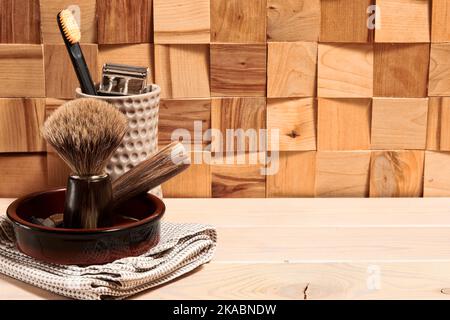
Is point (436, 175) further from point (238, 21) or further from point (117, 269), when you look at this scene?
point (117, 269)

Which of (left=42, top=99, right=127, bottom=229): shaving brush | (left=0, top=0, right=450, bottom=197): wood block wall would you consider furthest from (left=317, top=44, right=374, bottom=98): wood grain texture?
(left=42, top=99, right=127, bottom=229): shaving brush

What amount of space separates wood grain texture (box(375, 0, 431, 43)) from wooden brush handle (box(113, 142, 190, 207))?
1.17 feet

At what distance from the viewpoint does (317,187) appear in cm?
99

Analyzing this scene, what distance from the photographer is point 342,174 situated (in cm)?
98

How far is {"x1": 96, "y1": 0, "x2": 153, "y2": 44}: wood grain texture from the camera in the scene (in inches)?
36.4

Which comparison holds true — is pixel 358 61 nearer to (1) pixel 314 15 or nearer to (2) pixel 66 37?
(1) pixel 314 15

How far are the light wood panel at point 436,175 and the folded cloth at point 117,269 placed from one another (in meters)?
0.35

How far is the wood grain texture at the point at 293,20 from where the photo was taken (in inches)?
36.7

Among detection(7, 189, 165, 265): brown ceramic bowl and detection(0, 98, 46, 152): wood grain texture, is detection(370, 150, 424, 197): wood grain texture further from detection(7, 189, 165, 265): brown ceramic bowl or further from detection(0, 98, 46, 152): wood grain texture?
detection(0, 98, 46, 152): wood grain texture

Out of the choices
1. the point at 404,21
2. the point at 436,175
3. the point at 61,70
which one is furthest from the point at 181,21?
the point at 436,175

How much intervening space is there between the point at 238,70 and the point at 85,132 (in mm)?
318

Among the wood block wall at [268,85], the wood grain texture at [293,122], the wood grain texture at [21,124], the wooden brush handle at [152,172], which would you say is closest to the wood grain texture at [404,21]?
the wood block wall at [268,85]

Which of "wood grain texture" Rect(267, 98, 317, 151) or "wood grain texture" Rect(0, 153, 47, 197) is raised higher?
"wood grain texture" Rect(267, 98, 317, 151)

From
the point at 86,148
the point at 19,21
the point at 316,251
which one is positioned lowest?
the point at 316,251
